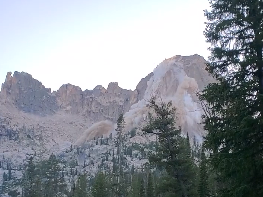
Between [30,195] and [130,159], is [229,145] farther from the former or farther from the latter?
[130,159]

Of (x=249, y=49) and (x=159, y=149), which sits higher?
(x=249, y=49)

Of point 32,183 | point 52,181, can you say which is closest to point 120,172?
point 52,181

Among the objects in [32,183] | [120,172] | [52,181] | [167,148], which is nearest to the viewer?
[167,148]

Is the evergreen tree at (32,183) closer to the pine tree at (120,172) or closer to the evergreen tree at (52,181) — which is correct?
the evergreen tree at (52,181)

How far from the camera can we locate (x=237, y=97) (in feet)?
46.9

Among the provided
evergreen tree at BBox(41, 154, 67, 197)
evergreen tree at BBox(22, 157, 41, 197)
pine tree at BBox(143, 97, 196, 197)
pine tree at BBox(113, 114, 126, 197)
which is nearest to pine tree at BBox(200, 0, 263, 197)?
pine tree at BBox(143, 97, 196, 197)

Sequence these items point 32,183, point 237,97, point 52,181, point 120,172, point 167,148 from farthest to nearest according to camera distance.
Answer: point 120,172
point 52,181
point 32,183
point 167,148
point 237,97

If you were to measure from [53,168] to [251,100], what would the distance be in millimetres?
84118

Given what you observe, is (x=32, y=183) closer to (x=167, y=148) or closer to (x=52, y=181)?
(x=52, y=181)

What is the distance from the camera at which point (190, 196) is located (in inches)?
1225

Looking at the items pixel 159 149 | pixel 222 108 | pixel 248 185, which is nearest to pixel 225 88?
pixel 222 108

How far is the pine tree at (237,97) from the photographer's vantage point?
13672 mm

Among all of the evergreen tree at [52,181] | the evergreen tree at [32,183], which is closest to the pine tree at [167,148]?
the evergreen tree at [32,183]

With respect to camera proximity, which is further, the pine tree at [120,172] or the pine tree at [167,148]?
the pine tree at [120,172]
